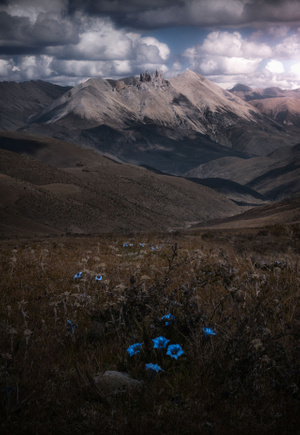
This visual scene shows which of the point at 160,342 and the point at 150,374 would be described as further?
the point at 160,342

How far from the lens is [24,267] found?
349 inches

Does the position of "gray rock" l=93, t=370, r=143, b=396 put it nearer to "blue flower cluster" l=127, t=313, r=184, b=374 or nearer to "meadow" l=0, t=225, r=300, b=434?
"meadow" l=0, t=225, r=300, b=434

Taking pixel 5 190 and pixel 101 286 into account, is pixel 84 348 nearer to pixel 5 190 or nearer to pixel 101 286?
pixel 101 286

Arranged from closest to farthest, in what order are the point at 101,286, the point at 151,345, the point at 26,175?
the point at 151,345, the point at 101,286, the point at 26,175

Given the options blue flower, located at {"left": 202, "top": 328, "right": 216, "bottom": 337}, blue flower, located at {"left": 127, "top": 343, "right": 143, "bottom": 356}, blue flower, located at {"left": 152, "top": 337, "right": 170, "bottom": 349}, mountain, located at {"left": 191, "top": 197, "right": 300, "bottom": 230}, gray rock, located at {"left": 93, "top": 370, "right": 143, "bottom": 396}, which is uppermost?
mountain, located at {"left": 191, "top": 197, "right": 300, "bottom": 230}

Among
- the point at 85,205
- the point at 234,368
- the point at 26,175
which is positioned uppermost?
the point at 26,175

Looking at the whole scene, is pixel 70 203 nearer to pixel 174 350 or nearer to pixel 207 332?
pixel 207 332

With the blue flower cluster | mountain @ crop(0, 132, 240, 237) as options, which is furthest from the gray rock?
mountain @ crop(0, 132, 240, 237)

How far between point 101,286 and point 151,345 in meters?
2.95

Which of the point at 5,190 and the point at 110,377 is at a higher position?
the point at 5,190

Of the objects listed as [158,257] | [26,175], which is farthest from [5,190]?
[158,257]

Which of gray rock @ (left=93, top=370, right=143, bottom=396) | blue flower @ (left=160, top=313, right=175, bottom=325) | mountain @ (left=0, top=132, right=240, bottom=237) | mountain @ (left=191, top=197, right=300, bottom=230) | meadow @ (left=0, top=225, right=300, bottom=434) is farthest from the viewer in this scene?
mountain @ (left=0, top=132, right=240, bottom=237)

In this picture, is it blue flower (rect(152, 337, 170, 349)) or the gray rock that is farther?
blue flower (rect(152, 337, 170, 349))

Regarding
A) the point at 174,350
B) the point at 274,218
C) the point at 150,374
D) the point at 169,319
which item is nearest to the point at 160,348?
the point at 174,350
